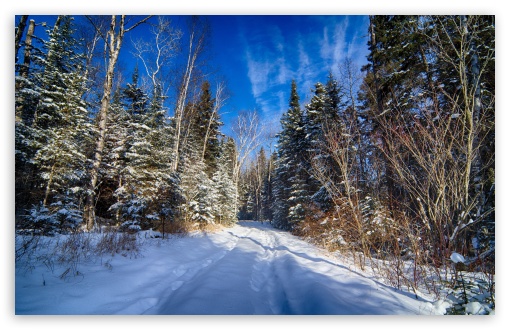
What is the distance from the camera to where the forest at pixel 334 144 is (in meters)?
3.15

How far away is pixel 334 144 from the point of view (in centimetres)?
457

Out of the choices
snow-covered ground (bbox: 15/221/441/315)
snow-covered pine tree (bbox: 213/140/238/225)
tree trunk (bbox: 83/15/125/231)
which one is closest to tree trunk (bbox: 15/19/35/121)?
tree trunk (bbox: 83/15/125/231)

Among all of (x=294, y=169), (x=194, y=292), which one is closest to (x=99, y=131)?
(x=194, y=292)

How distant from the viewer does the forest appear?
10.3 ft

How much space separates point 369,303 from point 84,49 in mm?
15929

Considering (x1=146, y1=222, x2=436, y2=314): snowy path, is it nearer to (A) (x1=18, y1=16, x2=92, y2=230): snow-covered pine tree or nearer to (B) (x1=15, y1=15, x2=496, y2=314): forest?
(B) (x1=15, y1=15, x2=496, y2=314): forest

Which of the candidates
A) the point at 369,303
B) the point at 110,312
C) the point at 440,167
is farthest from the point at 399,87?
the point at 110,312

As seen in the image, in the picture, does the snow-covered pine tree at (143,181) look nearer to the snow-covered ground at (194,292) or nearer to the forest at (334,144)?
the forest at (334,144)

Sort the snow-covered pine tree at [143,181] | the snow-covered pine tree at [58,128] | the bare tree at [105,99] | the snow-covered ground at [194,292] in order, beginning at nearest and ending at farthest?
the snow-covered ground at [194,292], the snow-covered pine tree at [58,128], the bare tree at [105,99], the snow-covered pine tree at [143,181]

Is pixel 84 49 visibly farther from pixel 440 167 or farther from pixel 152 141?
pixel 440 167

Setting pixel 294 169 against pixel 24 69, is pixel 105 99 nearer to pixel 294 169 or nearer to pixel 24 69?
pixel 24 69

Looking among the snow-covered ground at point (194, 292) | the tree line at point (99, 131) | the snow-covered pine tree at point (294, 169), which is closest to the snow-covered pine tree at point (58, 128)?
the tree line at point (99, 131)

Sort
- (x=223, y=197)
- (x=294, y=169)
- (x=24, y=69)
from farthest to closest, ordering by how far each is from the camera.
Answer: (x=223, y=197) < (x=294, y=169) < (x=24, y=69)

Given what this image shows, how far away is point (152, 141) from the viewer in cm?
956
